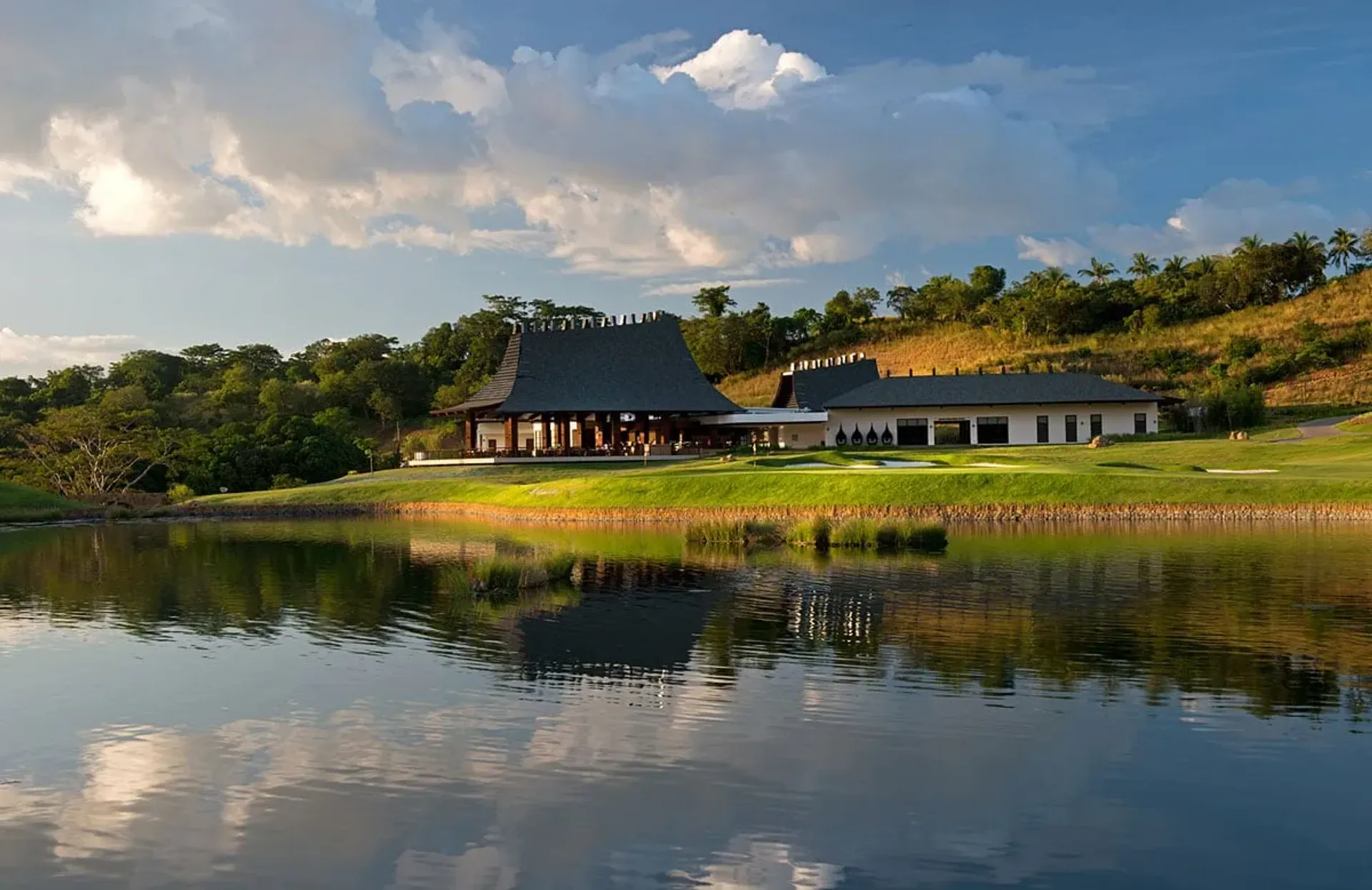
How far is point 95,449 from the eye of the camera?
53.4 meters

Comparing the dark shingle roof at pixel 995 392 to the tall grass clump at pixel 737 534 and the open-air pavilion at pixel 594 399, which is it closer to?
the open-air pavilion at pixel 594 399

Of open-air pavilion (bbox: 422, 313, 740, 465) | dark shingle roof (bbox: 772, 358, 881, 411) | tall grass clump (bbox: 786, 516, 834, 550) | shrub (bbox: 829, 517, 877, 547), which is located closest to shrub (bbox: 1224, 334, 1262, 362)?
dark shingle roof (bbox: 772, 358, 881, 411)

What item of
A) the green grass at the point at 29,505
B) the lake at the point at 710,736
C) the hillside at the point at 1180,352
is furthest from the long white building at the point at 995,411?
the lake at the point at 710,736

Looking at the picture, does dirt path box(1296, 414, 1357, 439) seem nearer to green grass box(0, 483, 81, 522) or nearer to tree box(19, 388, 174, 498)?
green grass box(0, 483, 81, 522)

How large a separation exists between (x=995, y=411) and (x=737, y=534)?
119ft

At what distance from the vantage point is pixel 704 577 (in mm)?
21188

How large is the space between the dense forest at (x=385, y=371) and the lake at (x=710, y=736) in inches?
1459

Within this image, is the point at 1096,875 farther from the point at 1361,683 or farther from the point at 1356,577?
the point at 1356,577

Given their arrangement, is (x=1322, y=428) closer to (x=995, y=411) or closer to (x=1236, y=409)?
(x=1236, y=409)

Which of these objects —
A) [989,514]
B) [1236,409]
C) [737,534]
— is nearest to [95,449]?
[737,534]

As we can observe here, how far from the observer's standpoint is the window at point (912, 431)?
61375 mm

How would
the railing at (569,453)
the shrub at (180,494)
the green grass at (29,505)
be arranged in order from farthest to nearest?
the railing at (569,453)
the shrub at (180,494)
the green grass at (29,505)

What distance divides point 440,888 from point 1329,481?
30.6 m

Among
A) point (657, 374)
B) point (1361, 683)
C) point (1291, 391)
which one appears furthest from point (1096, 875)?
point (1291, 391)
